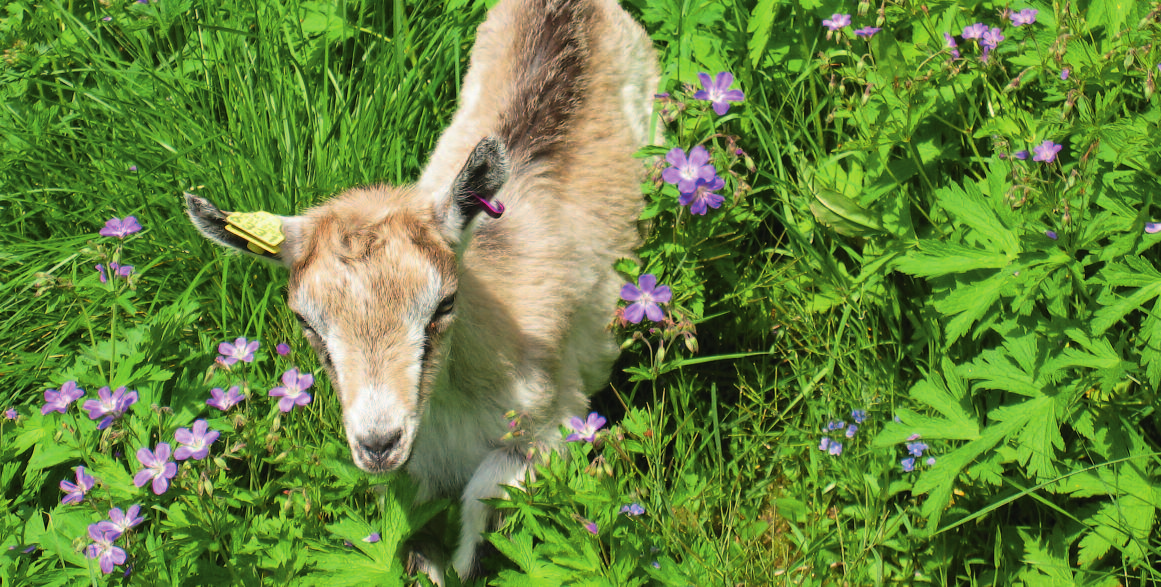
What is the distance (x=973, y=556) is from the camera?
3.31 meters

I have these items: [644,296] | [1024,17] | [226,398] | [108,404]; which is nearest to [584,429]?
[644,296]

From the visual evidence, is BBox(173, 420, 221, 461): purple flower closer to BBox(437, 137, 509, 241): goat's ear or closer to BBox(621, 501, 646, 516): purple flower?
BBox(437, 137, 509, 241): goat's ear

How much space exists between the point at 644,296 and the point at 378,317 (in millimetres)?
935

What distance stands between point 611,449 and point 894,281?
1584mm

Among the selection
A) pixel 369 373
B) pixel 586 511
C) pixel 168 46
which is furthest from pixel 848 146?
pixel 168 46

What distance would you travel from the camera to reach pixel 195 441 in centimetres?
299

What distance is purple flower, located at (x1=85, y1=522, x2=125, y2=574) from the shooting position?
272 centimetres

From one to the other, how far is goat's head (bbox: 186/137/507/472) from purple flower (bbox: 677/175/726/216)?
2.36 ft

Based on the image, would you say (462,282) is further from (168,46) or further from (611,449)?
(168,46)

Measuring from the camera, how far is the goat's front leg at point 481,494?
3.48m

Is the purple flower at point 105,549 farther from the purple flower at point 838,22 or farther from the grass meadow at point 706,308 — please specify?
the purple flower at point 838,22

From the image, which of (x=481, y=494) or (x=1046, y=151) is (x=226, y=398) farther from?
(x=1046, y=151)

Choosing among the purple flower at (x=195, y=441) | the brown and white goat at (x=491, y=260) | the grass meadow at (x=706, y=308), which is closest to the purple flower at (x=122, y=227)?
the grass meadow at (x=706, y=308)

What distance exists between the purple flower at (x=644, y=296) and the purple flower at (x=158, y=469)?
1522 millimetres
